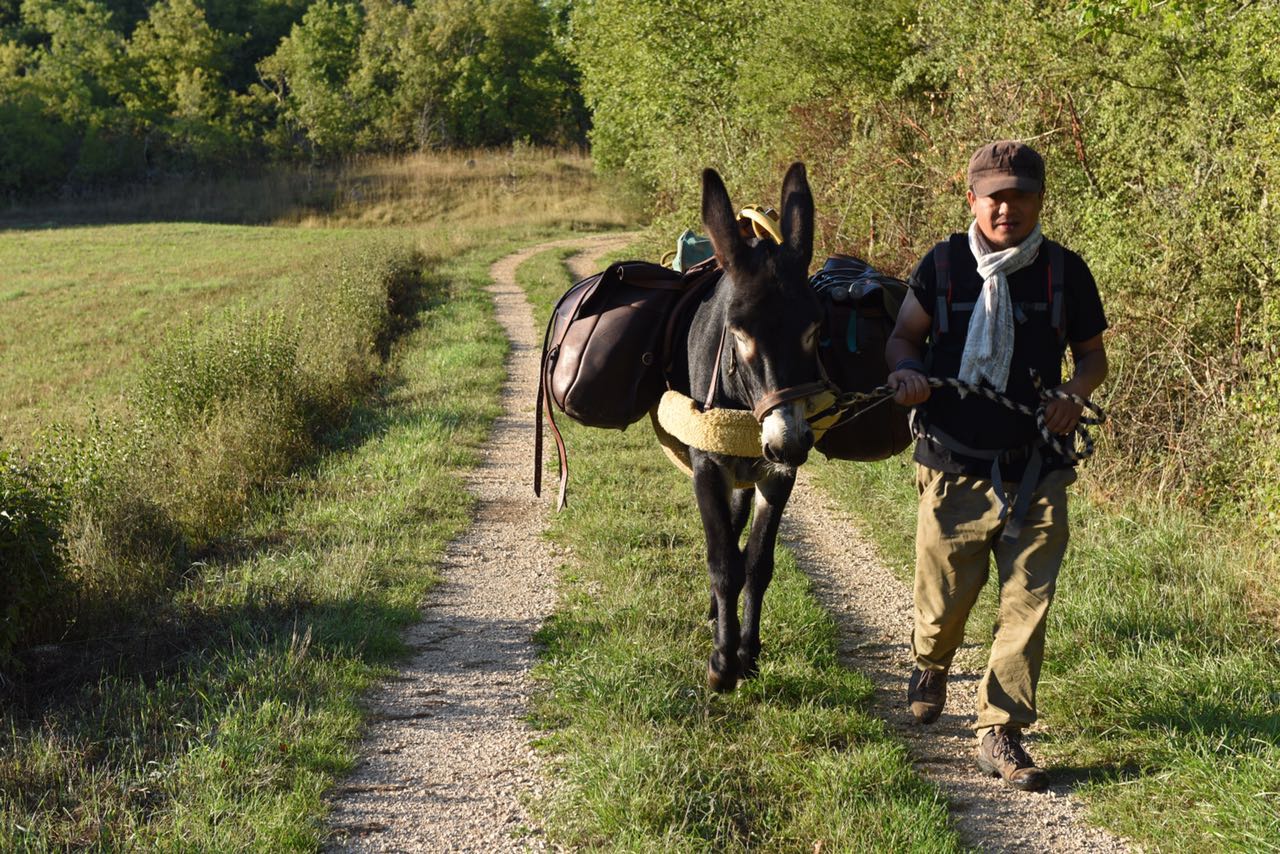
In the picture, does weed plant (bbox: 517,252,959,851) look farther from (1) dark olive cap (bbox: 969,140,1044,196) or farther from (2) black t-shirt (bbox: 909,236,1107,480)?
(1) dark olive cap (bbox: 969,140,1044,196)

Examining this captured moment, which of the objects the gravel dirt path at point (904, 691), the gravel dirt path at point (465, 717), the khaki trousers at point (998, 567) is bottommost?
the gravel dirt path at point (465, 717)

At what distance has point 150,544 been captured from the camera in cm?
740

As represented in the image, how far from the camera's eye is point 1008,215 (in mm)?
3959

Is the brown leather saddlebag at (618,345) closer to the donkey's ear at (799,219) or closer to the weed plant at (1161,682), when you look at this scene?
the donkey's ear at (799,219)

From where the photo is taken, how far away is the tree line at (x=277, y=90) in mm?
56188

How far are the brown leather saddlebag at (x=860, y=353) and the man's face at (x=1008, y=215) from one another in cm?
92

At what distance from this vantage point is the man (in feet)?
13.0

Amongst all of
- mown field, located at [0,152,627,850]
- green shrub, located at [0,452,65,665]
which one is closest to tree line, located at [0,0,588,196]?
mown field, located at [0,152,627,850]

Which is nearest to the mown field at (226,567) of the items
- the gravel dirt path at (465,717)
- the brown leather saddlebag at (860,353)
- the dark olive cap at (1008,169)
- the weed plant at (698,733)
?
the gravel dirt path at (465,717)

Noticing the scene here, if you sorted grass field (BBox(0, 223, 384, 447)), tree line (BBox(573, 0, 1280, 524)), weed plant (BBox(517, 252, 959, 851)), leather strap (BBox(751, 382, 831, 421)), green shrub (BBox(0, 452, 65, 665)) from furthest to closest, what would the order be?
grass field (BBox(0, 223, 384, 447)) → tree line (BBox(573, 0, 1280, 524)) → green shrub (BBox(0, 452, 65, 665)) → leather strap (BBox(751, 382, 831, 421)) → weed plant (BBox(517, 252, 959, 851))

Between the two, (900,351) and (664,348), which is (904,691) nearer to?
(900,351)

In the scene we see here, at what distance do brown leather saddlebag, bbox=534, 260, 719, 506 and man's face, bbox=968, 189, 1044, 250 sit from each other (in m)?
1.40

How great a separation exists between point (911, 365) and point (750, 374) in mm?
601

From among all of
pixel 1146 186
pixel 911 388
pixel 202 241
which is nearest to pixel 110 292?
pixel 202 241
